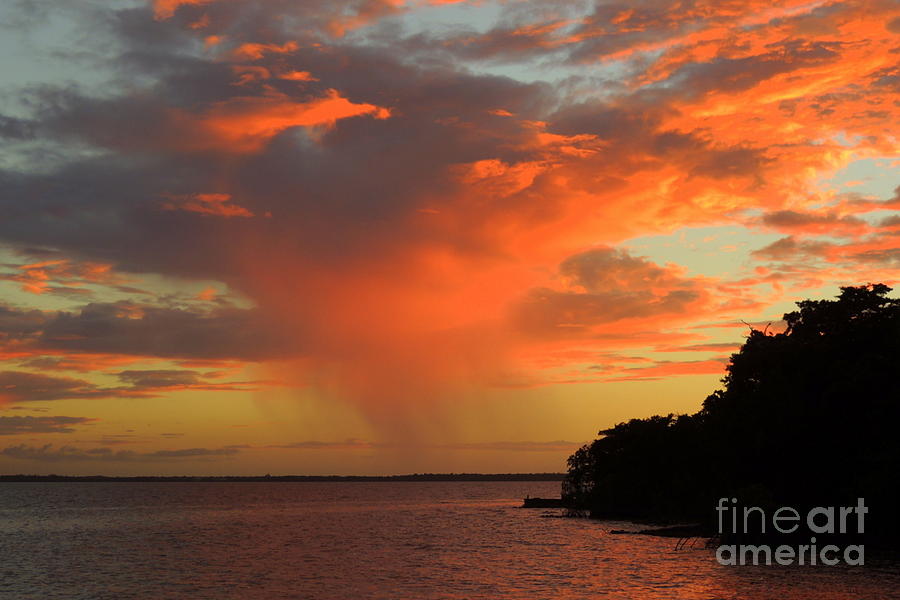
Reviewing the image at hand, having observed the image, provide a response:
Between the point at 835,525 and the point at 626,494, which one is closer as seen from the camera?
the point at 835,525

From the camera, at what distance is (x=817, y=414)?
70312mm

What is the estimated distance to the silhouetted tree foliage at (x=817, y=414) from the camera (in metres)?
65.9

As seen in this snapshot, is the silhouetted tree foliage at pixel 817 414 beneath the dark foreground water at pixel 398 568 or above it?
above

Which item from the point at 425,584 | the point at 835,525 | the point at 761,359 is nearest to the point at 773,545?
the point at 835,525

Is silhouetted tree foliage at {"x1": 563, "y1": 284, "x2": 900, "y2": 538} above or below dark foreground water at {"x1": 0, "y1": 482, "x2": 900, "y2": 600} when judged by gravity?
above

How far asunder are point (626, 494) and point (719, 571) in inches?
2712

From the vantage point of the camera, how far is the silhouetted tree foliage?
6594 cm

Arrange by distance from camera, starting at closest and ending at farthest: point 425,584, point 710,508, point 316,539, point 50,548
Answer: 1. point 425,584
2. point 710,508
3. point 50,548
4. point 316,539

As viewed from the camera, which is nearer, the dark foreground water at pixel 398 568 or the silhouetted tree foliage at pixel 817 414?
the dark foreground water at pixel 398 568

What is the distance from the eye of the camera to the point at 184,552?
8431 cm

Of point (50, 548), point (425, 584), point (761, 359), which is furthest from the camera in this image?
point (50, 548)

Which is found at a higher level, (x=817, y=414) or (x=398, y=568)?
(x=817, y=414)

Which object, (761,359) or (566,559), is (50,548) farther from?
(761,359)

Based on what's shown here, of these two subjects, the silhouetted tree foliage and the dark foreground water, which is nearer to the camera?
the dark foreground water
